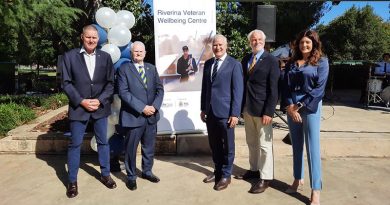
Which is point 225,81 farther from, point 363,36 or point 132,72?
point 363,36

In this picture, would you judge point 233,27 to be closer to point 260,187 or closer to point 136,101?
point 136,101

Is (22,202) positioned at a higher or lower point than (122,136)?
lower

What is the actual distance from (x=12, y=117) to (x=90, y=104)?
3004 mm

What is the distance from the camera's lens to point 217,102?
3.92m

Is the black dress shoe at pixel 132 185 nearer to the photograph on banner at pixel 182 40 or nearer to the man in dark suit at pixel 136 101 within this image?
the man in dark suit at pixel 136 101

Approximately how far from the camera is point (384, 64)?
33.9 feet

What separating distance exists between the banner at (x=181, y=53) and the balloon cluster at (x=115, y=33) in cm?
54

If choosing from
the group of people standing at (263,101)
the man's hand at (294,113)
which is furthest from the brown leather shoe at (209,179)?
the man's hand at (294,113)

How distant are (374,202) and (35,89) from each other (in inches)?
747

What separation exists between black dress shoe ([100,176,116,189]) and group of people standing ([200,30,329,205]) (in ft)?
3.54

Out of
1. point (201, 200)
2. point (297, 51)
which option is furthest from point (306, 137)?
point (201, 200)

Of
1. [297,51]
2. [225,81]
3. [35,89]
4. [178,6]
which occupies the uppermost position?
[178,6]

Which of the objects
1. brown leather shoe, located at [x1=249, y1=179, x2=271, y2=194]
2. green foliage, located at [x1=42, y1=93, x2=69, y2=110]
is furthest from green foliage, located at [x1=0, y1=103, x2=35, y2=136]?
brown leather shoe, located at [x1=249, y1=179, x2=271, y2=194]

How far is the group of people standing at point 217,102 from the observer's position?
365cm
